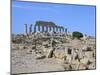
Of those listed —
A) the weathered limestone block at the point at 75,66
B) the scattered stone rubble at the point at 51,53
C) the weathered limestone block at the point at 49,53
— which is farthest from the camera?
the weathered limestone block at the point at 75,66

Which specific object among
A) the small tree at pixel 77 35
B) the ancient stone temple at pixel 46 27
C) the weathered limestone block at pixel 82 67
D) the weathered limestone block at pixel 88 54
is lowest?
the weathered limestone block at pixel 82 67

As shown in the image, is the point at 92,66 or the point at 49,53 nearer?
the point at 49,53

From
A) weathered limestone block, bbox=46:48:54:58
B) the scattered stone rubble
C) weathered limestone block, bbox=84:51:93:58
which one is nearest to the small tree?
the scattered stone rubble

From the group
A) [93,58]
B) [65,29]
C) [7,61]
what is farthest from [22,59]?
[93,58]

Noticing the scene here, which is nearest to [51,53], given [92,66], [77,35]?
[77,35]

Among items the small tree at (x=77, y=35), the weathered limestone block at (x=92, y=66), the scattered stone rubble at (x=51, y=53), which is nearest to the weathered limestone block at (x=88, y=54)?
the scattered stone rubble at (x=51, y=53)

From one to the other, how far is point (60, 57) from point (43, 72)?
30 centimetres

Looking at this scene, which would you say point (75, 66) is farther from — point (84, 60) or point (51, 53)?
point (51, 53)

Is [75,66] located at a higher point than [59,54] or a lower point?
lower

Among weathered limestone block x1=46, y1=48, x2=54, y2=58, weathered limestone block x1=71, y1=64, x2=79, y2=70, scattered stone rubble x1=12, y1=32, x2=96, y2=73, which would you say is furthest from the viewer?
weathered limestone block x1=71, y1=64, x2=79, y2=70

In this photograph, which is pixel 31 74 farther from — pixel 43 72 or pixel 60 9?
pixel 60 9

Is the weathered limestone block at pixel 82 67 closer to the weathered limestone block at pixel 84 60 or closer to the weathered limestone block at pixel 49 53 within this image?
the weathered limestone block at pixel 84 60

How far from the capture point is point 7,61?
104 inches

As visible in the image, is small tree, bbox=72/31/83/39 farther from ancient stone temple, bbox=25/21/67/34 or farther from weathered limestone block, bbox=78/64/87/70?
weathered limestone block, bbox=78/64/87/70
